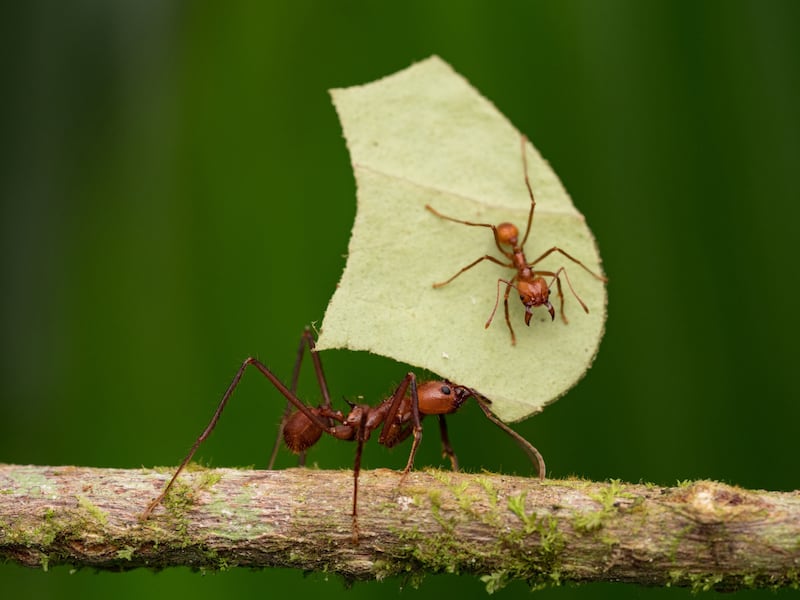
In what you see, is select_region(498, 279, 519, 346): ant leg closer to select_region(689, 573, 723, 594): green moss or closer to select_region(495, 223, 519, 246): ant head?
select_region(495, 223, 519, 246): ant head

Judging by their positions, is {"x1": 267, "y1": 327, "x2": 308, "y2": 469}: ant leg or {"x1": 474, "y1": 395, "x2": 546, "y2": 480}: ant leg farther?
{"x1": 267, "y1": 327, "x2": 308, "y2": 469}: ant leg

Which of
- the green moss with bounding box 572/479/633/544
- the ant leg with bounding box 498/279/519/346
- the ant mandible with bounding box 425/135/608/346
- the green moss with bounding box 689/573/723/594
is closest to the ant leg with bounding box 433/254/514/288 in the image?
the ant mandible with bounding box 425/135/608/346

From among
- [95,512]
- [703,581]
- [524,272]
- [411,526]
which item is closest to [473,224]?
[524,272]

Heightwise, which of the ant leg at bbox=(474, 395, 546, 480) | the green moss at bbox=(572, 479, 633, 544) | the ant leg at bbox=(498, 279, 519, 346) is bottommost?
the green moss at bbox=(572, 479, 633, 544)

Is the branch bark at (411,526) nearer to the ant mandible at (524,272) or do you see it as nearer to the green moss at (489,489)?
the green moss at (489,489)

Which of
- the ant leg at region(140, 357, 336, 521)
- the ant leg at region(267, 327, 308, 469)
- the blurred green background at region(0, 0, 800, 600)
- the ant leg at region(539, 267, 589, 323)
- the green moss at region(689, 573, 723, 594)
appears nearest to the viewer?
the green moss at region(689, 573, 723, 594)

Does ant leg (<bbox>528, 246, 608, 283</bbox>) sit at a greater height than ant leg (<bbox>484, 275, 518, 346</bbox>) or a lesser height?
greater
